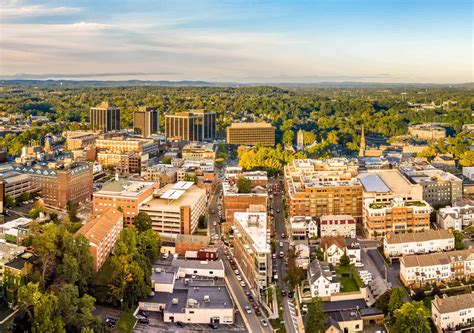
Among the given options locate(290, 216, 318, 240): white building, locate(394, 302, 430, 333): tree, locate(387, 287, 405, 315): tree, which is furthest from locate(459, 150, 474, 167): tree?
locate(394, 302, 430, 333): tree

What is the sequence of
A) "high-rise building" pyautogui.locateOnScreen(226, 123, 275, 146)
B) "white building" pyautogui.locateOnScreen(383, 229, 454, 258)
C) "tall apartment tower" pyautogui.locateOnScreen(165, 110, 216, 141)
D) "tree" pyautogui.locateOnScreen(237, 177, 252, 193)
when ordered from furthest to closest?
"tall apartment tower" pyautogui.locateOnScreen(165, 110, 216, 141) < "high-rise building" pyautogui.locateOnScreen(226, 123, 275, 146) < "tree" pyautogui.locateOnScreen(237, 177, 252, 193) < "white building" pyautogui.locateOnScreen(383, 229, 454, 258)

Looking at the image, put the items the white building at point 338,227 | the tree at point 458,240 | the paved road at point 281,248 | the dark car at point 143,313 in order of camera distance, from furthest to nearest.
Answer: the white building at point 338,227, the tree at point 458,240, the dark car at point 143,313, the paved road at point 281,248

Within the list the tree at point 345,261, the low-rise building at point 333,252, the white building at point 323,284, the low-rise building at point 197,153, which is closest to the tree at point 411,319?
the white building at point 323,284

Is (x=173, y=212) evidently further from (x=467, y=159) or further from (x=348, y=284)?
(x=467, y=159)

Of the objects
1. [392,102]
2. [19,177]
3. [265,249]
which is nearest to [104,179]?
[19,177]

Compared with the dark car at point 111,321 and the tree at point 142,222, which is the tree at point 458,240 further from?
the dark car at point 111,321

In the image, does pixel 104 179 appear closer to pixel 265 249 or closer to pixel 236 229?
pixel 236 229

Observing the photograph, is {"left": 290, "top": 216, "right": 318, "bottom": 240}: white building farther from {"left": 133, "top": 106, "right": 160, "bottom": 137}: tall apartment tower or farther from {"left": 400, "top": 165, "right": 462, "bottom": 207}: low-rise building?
{"left": 133, "top": 106, "right": 160, "bottom": 137}: tall apartment tower
